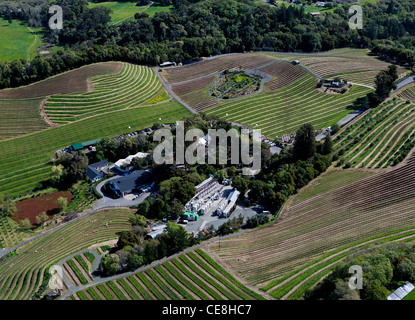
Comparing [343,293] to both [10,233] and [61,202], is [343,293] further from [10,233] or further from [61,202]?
[10,233]

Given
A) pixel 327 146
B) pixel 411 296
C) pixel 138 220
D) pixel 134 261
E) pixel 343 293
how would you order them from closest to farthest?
1. pixel 343 293
2. pixel 411 296
3. pixel 134 261
4. pixel 138 220
5. pixel 327 146

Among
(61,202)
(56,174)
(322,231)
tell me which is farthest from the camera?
(56,174)

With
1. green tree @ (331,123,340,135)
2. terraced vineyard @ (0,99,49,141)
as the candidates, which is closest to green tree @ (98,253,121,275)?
terraced vineyard @ (0,99,49,141)

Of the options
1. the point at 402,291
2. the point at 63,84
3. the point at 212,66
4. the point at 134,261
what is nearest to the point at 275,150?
the point at 134,261

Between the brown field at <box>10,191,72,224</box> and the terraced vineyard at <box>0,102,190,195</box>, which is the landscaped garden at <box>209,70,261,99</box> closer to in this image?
the terraced vineyard at <box>0,102,190,195</box>

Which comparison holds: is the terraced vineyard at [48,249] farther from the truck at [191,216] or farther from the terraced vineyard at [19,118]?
the terraced vineyard at [19,118]

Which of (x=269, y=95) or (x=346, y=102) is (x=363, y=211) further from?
(x=269, y=95)
